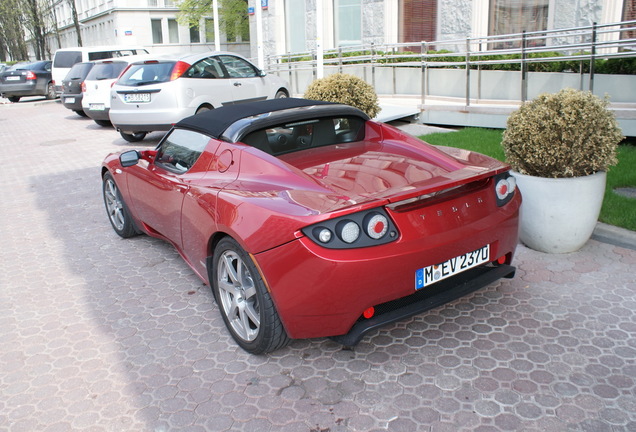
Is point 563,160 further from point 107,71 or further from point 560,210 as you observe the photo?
point 107,71

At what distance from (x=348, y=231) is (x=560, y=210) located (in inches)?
102

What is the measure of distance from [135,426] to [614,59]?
9799mm

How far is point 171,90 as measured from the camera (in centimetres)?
1116

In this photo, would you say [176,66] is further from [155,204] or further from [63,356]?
[63,356]

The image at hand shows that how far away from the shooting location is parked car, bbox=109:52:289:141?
441 inches

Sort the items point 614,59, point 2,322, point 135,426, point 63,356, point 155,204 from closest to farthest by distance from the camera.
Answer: point 135,426 → point 63,356 → point 2,322 → point 155,204 → point 614,59

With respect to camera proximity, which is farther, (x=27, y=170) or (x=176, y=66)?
(x=176, y=66)

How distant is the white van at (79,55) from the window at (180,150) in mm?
16162

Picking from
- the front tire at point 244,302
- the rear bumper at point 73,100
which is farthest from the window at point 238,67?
the front tire at point 244,302

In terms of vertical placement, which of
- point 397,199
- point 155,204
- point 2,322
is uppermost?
point 397,199

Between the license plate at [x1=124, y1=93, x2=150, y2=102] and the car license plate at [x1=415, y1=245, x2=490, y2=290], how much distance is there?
9.17m

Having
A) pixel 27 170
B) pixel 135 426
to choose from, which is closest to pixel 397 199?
pixel 135 426

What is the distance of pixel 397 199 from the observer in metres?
3.20

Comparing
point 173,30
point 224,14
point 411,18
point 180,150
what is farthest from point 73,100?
point 173,30
